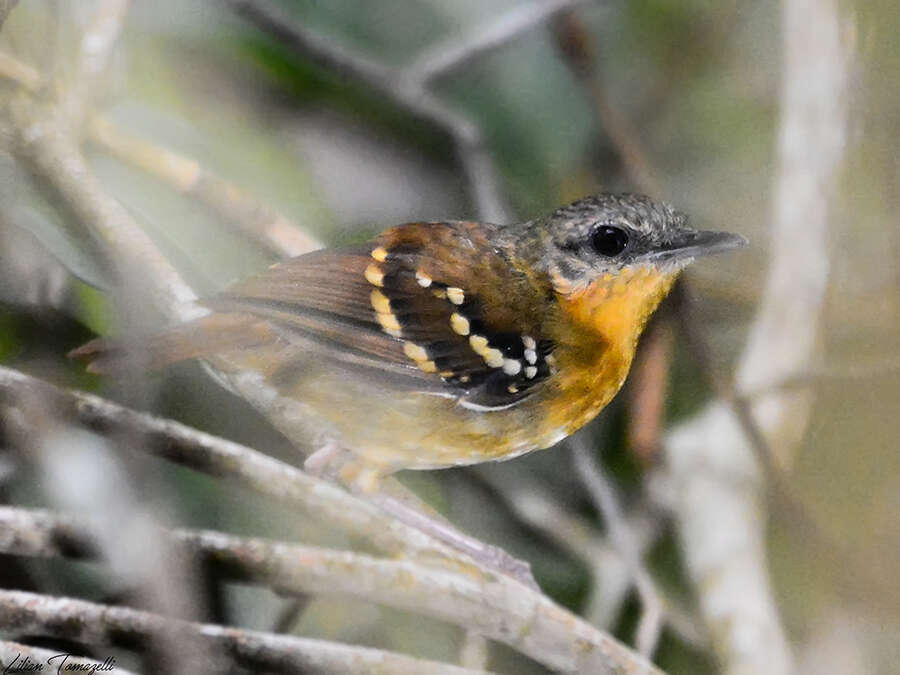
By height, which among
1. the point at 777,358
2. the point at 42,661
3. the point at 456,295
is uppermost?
the point at 777,358

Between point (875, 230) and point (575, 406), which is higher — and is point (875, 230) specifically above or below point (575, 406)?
above

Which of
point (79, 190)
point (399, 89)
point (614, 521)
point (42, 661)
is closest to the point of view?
point (42, 661)

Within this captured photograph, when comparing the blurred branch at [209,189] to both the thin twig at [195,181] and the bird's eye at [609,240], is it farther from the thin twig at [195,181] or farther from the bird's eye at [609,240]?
the bird's eye at [609,240]

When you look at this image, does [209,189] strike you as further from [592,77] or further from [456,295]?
[592,77]

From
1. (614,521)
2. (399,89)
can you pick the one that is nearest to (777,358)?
(614,521)

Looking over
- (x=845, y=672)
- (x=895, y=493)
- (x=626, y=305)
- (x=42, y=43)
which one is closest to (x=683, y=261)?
(x=626, y=305)

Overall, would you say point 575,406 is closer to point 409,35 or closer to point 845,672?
point 845,672

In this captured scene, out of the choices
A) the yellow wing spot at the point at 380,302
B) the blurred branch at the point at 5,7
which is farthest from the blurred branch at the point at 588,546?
the blurred branch at the point at 5,7
